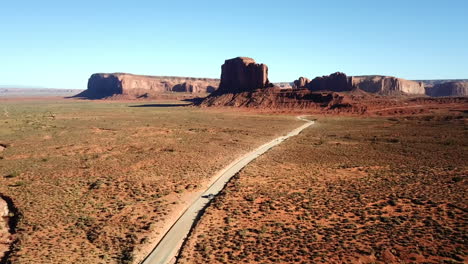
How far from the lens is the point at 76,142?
51.1 meters

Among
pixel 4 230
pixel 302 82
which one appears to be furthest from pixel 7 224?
pixel 302 82

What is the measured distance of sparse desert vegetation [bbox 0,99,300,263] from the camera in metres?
18.2

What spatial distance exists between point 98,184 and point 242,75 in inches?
4593

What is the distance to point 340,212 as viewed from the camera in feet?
72.8

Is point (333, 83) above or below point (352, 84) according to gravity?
above

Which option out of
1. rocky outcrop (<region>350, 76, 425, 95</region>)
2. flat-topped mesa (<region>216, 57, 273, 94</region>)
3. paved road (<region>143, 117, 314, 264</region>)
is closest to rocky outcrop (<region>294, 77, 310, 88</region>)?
rocky outcrop (<region>350, 76, 425, 95</region>)

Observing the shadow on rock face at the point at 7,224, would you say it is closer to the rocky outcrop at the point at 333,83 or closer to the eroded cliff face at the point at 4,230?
the eroded cliff face at the point at 4,230

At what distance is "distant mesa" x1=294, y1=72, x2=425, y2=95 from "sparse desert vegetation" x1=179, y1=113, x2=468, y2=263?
129 m

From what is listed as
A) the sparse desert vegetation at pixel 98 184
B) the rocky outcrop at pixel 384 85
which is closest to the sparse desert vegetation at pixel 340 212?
the sparse desert vegetation at pixel 98 184

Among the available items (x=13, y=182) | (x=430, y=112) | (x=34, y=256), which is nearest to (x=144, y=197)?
(x=34, y=256)

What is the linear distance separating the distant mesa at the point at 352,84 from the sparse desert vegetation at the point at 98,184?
118 metres

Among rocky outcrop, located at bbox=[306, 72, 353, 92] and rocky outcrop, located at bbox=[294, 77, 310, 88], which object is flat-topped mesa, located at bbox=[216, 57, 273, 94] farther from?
rocky outcrop, located at bbox=[306, 72, 353, 92]

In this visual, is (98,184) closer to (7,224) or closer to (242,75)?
(7,224)

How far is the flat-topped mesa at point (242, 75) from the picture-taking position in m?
136
